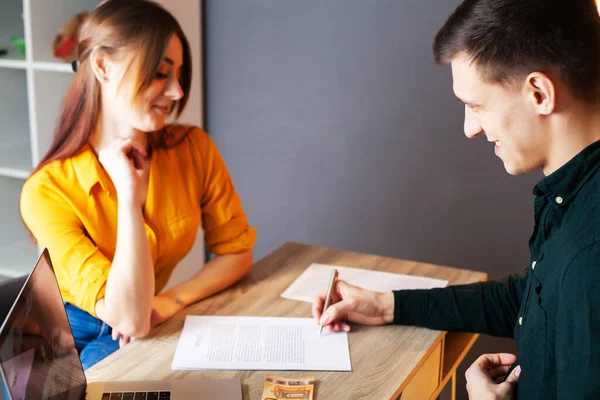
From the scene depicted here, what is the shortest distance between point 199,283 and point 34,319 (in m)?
0.69

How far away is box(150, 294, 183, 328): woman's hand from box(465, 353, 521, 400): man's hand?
68 centimetres

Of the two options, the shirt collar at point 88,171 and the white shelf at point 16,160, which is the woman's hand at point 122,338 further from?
the white shelf at point 16,160

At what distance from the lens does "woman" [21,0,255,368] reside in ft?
5.48

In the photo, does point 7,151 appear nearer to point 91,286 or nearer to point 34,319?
point 91,286

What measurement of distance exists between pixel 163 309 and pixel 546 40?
102 cm

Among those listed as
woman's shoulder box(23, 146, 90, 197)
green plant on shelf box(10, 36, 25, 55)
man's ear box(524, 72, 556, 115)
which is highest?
man's ear box(524, 72, 556, 115)

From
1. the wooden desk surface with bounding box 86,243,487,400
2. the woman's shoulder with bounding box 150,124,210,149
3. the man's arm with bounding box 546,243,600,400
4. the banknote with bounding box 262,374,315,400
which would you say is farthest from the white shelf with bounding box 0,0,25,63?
the man's arm with bounding box 546,243,600,400

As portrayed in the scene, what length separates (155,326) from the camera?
1.63m

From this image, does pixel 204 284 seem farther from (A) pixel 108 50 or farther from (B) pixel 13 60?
(B) pixel 13 60

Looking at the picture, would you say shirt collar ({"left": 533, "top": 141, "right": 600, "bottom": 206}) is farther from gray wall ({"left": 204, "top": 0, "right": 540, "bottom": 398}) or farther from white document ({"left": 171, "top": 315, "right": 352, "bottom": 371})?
gray wall ({"left": 204, "top": 0, "right": 540, "bottom": 398})

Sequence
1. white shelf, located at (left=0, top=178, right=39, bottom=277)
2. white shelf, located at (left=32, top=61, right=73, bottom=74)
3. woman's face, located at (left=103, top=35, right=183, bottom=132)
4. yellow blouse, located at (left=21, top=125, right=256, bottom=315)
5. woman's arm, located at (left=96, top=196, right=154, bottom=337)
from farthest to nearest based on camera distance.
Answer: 1. white shelf, located at (left=0, top=178, right=39, bottom=277)
2. white shelf, located at (left=32, top=61, right=73, bottom=74)
3. woman's face, located at (left=103, top=35, right=183, bottom=132)
4. yellow blouse, located at (left=21, top=125, right=256, bottom=315)
5. woman's arm, located at (left=96, top=196, right=154, bottom=337)

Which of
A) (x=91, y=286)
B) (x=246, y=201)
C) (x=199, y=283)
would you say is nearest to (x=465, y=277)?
(x=199, y=283)

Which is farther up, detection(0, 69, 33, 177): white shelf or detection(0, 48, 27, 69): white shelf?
detection(0, 48, 27, 69): white shelf

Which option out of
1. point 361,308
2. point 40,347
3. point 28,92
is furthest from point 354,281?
point 28,92
